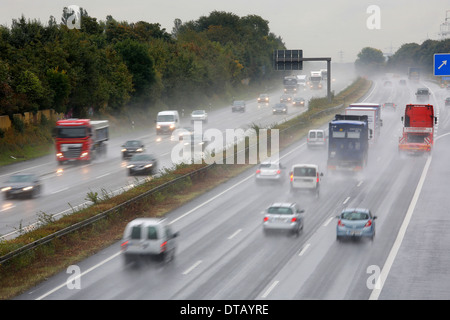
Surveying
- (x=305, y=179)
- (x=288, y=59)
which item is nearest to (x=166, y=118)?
(x=288, y=59)

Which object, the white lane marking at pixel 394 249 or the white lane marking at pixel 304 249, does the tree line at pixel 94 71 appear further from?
the white lane marking at pixel 304 249

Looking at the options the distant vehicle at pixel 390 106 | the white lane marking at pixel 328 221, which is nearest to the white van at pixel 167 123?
the distant vehicle at pixel 390 106

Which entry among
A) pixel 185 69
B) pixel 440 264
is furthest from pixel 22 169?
pixel 185 69

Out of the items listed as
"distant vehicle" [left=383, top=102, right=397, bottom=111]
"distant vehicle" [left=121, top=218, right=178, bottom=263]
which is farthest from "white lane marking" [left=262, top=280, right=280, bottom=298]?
"distant vehicle" [left=383, top=102, right=397, bottom=111]

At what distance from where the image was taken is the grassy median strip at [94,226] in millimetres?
26203

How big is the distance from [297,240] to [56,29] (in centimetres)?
5989

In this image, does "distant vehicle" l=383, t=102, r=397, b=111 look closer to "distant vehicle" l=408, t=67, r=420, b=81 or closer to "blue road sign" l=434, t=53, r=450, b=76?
"blue road sign" l=434, t=53, r=450, b=76

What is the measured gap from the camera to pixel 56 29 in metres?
82.2

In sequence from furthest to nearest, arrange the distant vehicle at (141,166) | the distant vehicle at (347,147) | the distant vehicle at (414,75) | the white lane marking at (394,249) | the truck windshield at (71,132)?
the distant vehicle at (414,75) < the truck windshield at (71,132) < the distant vehicle at (347,147) < the distant vehicle at (141,166) < the white lane marking at (394,249)

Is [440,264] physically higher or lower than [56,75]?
lower

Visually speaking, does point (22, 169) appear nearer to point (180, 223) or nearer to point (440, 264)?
point (180, 223)

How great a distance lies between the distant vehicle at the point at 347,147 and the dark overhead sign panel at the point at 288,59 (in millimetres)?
36480

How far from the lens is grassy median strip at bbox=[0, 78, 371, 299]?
26203 mm
